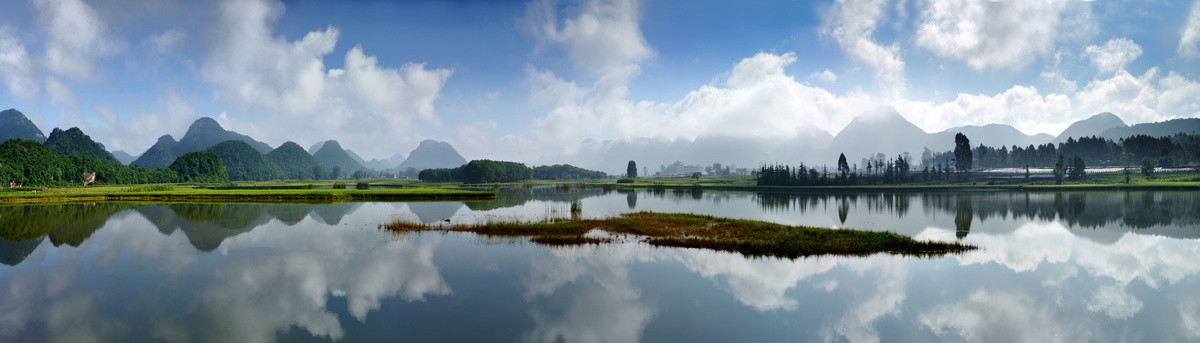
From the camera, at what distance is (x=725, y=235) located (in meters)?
28.0

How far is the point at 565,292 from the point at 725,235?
14622 mm

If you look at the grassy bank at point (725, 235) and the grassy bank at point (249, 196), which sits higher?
the grassy bank at point (249, 196)

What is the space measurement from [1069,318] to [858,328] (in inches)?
259

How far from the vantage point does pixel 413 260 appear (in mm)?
21109

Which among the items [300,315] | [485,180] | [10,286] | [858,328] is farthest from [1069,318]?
[485,180]

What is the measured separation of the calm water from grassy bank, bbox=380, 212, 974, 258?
1853 mm

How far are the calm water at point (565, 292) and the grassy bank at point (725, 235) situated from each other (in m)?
1.85

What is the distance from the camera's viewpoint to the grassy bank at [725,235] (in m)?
23.7

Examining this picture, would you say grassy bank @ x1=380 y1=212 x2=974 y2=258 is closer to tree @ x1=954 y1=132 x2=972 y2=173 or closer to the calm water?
the calm water

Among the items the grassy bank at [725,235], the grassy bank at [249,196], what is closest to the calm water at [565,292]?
the grassy bank at [725,235]

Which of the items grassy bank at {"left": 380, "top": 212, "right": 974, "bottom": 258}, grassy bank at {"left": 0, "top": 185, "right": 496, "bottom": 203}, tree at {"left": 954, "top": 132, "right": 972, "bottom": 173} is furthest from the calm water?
tree at {"left": 954, "top": 132, "right": 972, "bottom": 173}

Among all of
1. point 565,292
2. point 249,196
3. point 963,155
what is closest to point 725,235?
point 565,292

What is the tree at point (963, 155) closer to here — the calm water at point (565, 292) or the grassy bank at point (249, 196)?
the calm water at point (565, 292)

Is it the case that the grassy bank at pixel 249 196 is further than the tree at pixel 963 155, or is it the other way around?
the tree at pixel 963 155
